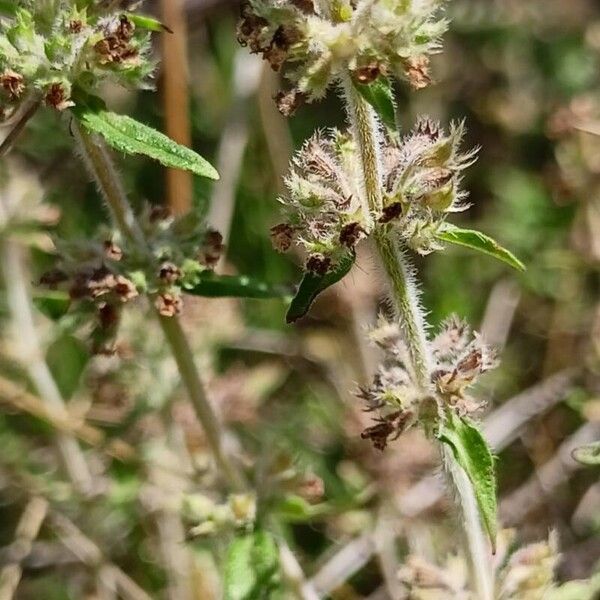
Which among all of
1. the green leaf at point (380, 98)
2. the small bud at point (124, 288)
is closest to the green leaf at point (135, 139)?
the green leaf at point (380, 98)

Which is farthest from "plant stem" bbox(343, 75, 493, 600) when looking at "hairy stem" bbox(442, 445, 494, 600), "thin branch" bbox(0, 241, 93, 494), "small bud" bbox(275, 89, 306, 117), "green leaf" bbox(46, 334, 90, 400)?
"green leaf" bbox(46, 334, 90, 400)

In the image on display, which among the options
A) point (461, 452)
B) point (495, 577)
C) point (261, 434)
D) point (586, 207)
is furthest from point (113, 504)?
point (586, 207)

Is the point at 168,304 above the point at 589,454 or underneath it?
above

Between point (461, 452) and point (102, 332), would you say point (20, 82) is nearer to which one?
point (102, 332)

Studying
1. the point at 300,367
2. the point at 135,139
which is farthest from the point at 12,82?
the point at 300,367

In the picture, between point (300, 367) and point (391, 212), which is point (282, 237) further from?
point (300, 367)

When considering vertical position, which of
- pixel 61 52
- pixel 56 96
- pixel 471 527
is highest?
pixel 61 52

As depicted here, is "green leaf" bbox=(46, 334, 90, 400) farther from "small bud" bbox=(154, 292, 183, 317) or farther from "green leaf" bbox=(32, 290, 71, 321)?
"small bud" bbox=(154, 292, 183, 317)
